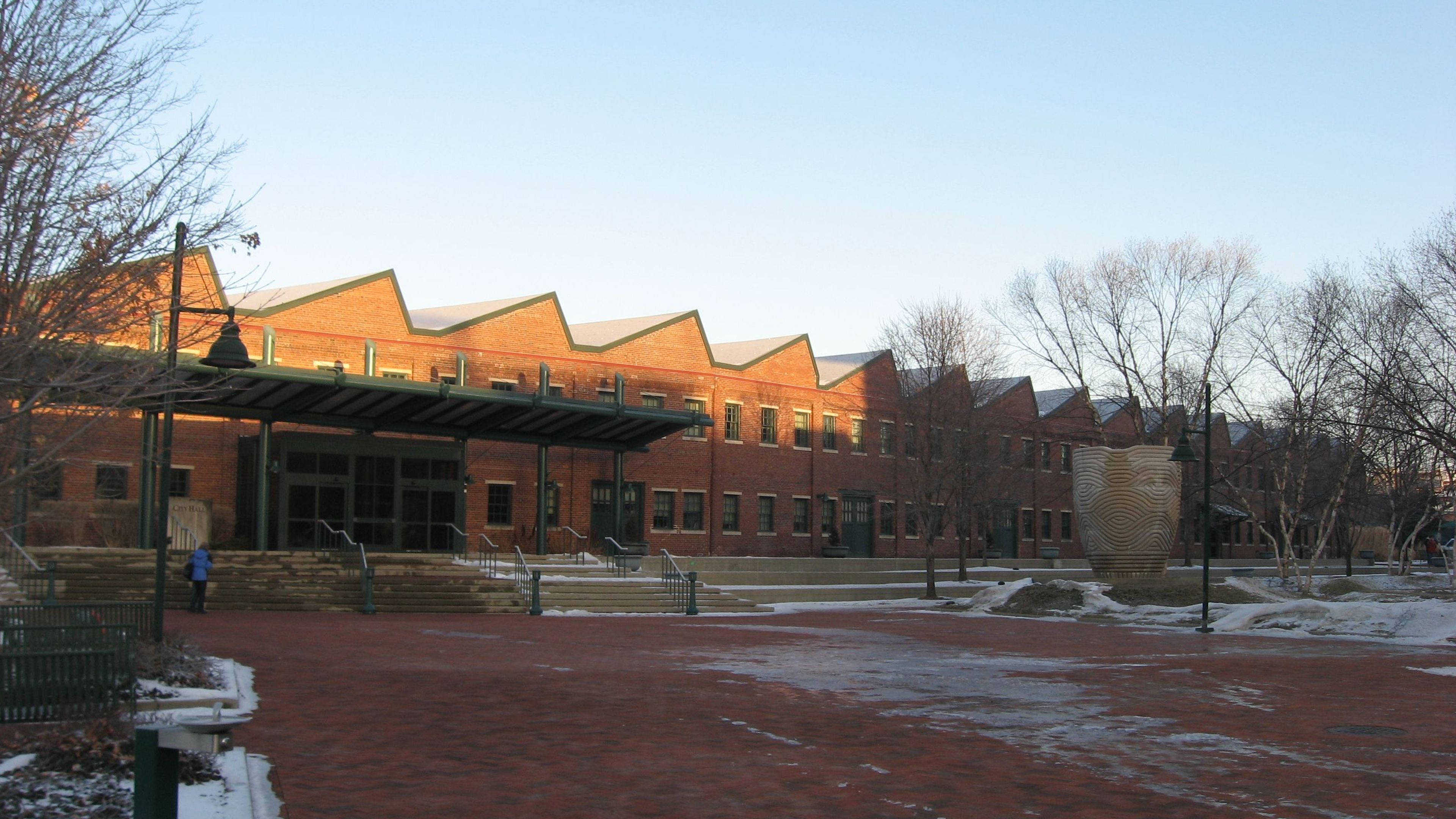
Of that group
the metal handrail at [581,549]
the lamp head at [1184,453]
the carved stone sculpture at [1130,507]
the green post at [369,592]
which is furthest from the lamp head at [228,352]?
the carved stone sculpture at [1130,507]

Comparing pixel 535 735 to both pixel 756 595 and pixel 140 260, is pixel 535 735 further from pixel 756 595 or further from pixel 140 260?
pixel 756 595

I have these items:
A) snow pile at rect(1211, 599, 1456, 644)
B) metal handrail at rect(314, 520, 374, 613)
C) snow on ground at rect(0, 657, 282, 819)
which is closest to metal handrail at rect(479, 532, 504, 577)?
metal handrail at rect(314, 520, 374, 613)

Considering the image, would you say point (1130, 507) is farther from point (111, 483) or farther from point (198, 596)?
point (111, 483)

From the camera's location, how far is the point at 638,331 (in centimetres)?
4759

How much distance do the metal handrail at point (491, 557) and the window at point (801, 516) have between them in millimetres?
14051

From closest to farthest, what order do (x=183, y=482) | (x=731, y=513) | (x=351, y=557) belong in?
1. (x=351, y=557)
2. (x=183, y=482)
3. (x=731, y=513)

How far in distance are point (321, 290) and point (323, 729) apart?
1208 inches

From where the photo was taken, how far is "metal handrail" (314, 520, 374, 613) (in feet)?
92.2

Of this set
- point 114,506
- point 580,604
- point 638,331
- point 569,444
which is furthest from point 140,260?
point 638,331

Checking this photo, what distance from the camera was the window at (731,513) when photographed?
4906 cm

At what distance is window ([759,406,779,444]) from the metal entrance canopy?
11.2 metres

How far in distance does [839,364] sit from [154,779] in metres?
56.7

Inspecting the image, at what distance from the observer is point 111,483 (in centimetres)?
3506

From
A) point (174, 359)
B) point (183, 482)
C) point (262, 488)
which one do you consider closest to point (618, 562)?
point (262, 488)
